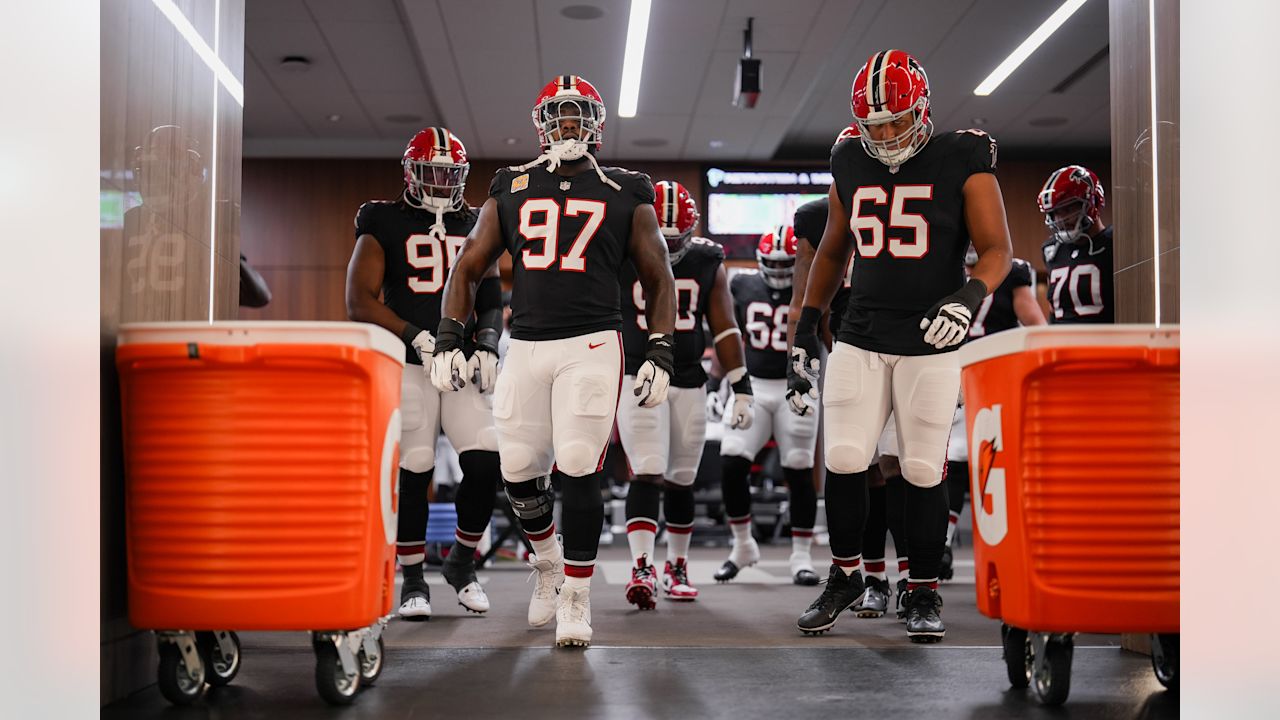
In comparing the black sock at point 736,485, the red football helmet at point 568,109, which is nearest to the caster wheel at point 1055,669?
the red football helmet at point 568,109

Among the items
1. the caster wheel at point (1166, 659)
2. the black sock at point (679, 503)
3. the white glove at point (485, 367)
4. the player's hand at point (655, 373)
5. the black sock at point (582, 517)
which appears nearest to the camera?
the caster wheel at point (1166, 659)

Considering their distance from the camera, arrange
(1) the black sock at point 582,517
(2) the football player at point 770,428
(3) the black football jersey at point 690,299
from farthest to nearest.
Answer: (2) the football player at point 770,428, (3) the black football jersey at point 690,299, (1) the black sock at point 582,517

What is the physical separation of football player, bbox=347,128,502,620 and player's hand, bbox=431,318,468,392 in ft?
2.19

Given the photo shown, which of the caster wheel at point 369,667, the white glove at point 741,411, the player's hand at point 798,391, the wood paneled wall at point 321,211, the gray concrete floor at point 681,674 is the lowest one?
the gray concrete floor at point 681,674

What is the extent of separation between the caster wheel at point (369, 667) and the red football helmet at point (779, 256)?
330 centimetres

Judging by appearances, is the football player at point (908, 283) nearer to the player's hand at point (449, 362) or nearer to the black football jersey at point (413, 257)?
the player's hand at point (449, 362)

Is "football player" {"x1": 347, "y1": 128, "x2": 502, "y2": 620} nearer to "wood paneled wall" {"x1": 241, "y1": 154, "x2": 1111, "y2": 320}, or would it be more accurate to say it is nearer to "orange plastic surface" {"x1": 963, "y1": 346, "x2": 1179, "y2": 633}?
"orange plastic surface" {"x1": 963, "y1": 346, "x2": 1179, "y2": 633}

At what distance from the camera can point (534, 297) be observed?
3566 millimetres

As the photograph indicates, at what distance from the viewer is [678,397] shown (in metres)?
5.06

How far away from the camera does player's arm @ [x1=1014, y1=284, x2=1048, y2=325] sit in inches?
209

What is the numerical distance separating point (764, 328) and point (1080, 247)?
1584 millimetres

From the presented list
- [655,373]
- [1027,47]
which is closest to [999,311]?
[655,373]

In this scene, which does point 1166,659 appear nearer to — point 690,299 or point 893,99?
point 893,99

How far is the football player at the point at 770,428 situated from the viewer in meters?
5.62
